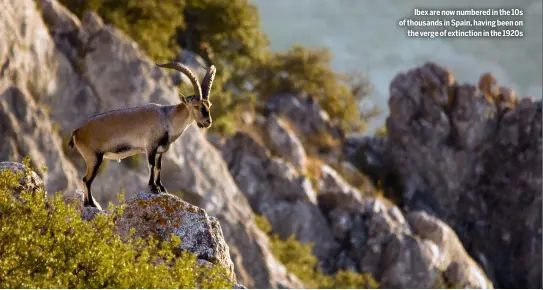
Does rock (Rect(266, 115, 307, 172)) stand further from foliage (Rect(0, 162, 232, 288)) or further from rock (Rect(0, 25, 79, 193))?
foliage (Rect(0, 162, 232, 288))

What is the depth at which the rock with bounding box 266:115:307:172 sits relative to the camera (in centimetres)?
6612

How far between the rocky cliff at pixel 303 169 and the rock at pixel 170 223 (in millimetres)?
24

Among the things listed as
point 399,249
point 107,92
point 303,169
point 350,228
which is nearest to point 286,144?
point 303,169

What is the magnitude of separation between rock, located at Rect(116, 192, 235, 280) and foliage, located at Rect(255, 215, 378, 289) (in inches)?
1532

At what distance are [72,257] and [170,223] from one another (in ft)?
9.30

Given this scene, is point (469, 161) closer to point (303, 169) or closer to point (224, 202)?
point (303, 169)

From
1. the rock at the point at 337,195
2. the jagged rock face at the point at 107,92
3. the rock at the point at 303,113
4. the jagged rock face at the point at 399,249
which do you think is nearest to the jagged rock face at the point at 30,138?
the jagged rock face at the point at 107,92

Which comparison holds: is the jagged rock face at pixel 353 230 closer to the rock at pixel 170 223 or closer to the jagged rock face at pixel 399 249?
the jagged rock face at pixel 399 249

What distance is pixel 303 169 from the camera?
66500 millimetres

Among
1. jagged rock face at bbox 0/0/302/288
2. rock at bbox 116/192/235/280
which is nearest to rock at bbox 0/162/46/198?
rock at bbox 116/192/235/280

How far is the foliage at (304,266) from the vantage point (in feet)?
189

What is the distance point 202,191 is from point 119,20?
12127 millimetres

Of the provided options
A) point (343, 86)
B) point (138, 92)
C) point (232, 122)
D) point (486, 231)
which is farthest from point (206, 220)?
point (343, 86)

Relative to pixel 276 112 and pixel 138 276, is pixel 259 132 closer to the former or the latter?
pixel 276 112
